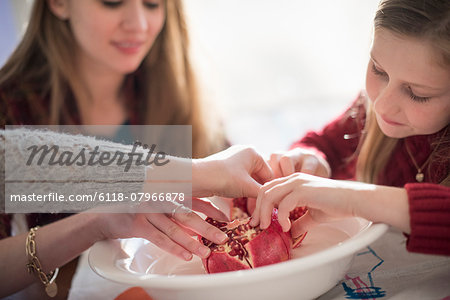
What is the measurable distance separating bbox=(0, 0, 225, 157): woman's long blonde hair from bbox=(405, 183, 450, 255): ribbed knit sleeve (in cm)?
90

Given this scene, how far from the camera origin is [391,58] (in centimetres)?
79

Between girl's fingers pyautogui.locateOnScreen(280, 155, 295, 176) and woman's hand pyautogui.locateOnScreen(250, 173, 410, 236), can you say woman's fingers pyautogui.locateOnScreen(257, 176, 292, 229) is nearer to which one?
woman's hand pyautogui.locateOnScreen(250, 173, 410, 236)

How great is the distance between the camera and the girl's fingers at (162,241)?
0.73m

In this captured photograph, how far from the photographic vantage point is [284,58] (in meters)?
3.35

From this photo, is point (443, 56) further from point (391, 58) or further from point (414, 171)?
point (414, 171)

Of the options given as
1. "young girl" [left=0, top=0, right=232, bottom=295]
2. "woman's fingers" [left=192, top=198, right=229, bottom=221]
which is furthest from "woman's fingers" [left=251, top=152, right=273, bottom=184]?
"young girl" [left=0, top=0, right=232, bottom=295]

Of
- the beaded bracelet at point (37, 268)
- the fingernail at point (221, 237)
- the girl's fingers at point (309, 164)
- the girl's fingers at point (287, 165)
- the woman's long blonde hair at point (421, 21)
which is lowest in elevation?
the beaded bracelet at point (37, 268)

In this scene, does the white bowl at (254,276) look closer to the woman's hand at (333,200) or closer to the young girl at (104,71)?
the woman's hand at (333,200)

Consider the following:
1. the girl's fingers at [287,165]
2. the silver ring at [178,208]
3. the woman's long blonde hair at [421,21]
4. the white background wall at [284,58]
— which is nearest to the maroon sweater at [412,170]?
the woman's long blonde hair at [421,21]

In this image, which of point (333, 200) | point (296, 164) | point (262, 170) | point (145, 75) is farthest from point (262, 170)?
point (145, 75)

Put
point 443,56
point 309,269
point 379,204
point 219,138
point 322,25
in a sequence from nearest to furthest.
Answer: point 309,269 < point 379,204 < point 443,56 < point 219,138 < point 322,25

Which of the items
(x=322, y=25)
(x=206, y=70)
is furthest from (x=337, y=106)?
(x=206, y=70)

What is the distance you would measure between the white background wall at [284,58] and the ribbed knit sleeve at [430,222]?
207cm

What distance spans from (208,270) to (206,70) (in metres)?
1.04
